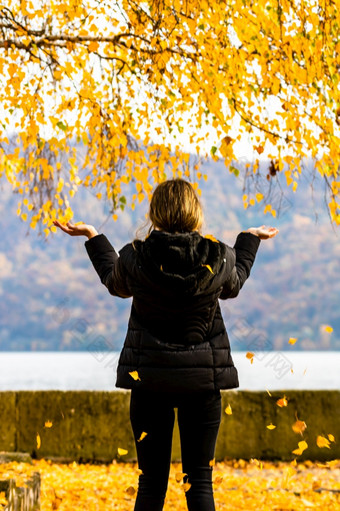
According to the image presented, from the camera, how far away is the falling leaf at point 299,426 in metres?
6.87

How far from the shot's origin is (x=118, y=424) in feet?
23.4

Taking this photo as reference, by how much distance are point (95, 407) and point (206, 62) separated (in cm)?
373

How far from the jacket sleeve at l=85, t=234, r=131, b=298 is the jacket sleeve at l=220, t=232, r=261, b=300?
1.26 ft

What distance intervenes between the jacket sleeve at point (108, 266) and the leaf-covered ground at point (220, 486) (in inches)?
75.9

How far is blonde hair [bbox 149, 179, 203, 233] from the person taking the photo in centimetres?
252

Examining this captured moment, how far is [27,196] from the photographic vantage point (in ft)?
23.0

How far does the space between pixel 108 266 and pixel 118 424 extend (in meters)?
4.74

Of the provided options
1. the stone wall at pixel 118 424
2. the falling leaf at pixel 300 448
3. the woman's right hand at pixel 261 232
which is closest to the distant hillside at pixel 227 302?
the stone wall at pixel 118 424

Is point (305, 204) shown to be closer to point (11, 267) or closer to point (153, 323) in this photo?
point (11, 267)

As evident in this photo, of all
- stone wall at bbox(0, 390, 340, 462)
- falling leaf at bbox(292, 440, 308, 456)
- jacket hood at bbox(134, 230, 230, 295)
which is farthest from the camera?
stone wall at bbox(0, 390, 340, 462)

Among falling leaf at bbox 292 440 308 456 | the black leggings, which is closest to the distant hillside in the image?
falling leaf at bbox 292 440 308 456

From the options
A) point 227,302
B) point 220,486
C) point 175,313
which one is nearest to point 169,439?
point 175,313

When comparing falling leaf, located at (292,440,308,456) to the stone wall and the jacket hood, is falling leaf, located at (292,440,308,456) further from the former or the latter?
the jacket hood

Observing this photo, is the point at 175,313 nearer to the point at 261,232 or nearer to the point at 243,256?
the point at 243,256
